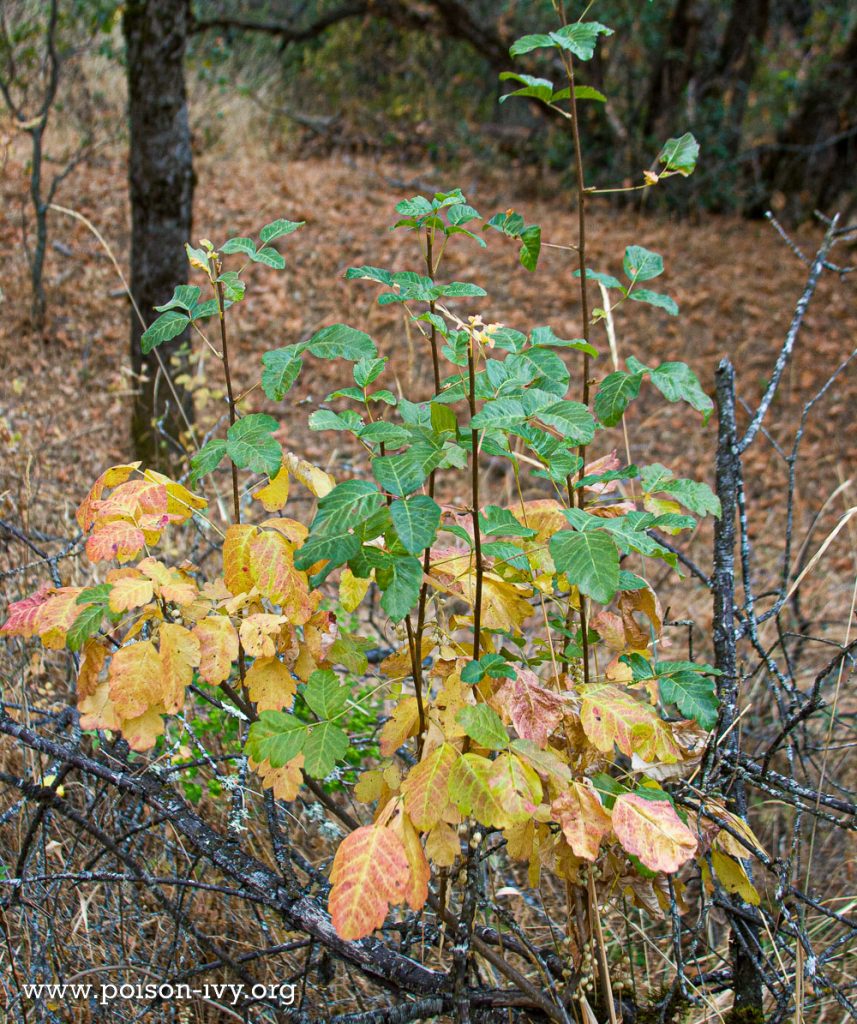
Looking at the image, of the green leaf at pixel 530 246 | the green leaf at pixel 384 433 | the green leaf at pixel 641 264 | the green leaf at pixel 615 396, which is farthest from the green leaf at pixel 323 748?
the green leaf at pixel 641 264

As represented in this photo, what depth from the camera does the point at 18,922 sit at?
1.54 m

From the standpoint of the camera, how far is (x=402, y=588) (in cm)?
96

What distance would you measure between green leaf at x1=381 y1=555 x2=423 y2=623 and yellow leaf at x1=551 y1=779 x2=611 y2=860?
0.29 meters

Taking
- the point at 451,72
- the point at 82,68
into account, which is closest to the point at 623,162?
the point at 451,72

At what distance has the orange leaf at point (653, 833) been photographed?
3.17ft

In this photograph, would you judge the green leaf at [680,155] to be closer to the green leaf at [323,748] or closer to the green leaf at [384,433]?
the green leaf at [384,433]

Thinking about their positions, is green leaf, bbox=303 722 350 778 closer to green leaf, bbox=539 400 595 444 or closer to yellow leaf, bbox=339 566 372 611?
yellow leaf, bbox=339 566 372 611

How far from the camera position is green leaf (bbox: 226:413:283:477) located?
1.02 m

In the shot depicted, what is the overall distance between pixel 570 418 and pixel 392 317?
4397 mm

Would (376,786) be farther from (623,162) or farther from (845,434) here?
(623,162)

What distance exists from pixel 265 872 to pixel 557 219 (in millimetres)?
6487

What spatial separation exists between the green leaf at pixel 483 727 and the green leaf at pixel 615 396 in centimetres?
40

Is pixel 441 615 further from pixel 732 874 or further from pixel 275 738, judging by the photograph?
pixel 732 874

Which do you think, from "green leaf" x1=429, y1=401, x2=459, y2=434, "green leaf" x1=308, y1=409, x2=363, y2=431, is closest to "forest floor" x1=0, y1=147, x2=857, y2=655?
"green leaf" x1=308, y1=409, x2=363, y2=431
